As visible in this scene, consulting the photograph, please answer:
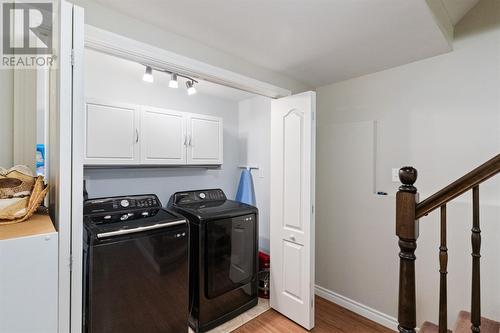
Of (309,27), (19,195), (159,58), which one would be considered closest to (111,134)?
(159,58)

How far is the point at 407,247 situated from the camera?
3.41ft

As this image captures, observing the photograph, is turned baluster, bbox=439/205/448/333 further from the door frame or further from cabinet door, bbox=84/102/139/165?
cabinet door, bbox=84/102/139/165

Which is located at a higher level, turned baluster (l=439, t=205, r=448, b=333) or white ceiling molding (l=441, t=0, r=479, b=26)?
white ceiling molding (l=441, t=0, r=479, b=26)

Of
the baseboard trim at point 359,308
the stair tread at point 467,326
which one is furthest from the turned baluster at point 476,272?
the baseboard trim at point 359,308

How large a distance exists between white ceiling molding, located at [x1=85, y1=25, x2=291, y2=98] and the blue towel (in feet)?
4.40

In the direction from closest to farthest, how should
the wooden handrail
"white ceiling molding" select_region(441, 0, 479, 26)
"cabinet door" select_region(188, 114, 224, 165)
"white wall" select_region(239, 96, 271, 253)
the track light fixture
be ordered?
the wooden handrail
"white ceiling molding" select_region(441, 0, 479, 26)
the track light fixture
"cabinet door" select_region(188, 114, 224, 165)
"white wall" select_region(239, 96, 271, 253)

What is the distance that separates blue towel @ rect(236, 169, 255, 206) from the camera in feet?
10.5

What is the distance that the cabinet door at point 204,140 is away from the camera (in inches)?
107

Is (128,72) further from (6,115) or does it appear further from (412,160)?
(412,160)

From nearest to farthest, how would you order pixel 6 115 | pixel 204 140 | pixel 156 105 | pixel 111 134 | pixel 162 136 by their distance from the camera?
pixel 6 115 < pixel 111 134 < pixel 162 136 < pixel 156 105 < pixel 204 140

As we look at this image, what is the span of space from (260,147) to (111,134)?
1680mm

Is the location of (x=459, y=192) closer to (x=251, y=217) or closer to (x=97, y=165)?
(x=251, y=217)

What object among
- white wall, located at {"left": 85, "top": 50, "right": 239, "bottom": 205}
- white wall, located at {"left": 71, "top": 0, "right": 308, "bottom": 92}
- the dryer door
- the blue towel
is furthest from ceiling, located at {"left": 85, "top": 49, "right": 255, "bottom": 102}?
the dryer door

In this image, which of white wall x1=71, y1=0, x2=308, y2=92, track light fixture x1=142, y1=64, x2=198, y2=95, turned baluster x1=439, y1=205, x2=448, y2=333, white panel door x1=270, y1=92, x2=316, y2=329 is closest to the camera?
turned baluster x1=439, y1=205, x2=448, y2=333
